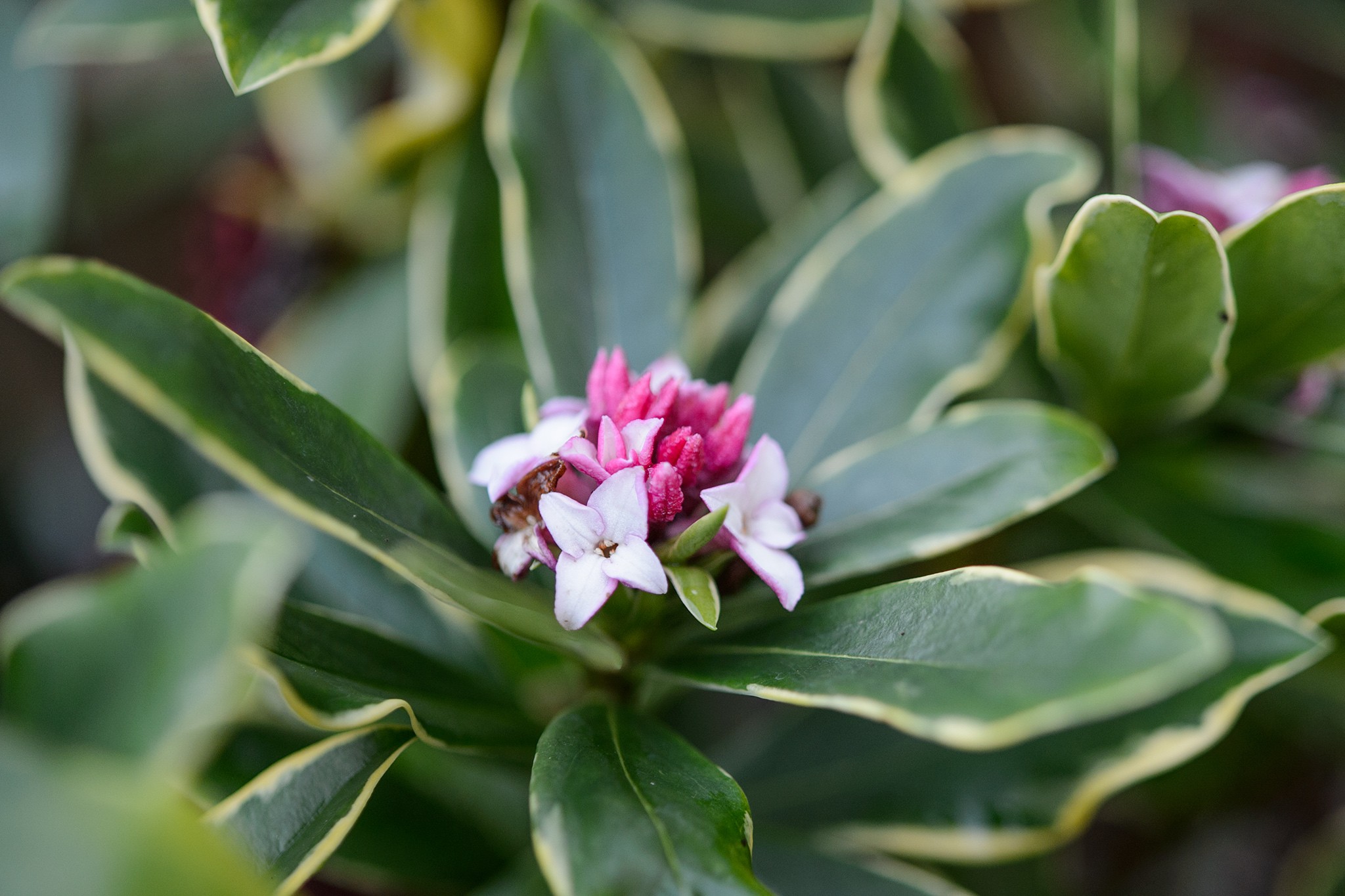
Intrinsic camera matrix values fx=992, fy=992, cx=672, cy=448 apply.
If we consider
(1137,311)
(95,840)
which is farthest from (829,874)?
(95,840)

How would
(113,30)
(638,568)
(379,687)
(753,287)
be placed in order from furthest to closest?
(113,30) → (753,287) → (379,687) → (638,568)

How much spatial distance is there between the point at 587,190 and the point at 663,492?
52 cm

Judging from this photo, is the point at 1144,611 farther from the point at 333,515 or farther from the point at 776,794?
the point at 776,794

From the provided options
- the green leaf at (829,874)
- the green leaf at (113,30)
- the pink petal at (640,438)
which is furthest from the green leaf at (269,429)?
the green leaf at (113,30)

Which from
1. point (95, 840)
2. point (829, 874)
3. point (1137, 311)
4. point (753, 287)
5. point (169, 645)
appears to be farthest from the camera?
point (753, 287)

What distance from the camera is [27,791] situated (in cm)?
43

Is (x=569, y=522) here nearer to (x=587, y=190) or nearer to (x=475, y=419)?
(x=475, y=419)

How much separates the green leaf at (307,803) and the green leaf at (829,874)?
448 millimetres

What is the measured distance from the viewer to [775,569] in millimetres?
756

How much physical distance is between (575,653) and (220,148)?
1.66 metres

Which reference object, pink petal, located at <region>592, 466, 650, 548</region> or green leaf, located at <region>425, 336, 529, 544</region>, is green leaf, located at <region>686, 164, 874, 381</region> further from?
pink petal, located at <region>592, 466, 650, 548</region>

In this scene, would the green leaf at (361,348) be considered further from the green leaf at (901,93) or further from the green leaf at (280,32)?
the green leaf at (901,93)

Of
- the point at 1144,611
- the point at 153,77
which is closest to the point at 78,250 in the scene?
the point at 153,77

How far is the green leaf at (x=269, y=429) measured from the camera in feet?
1.93
